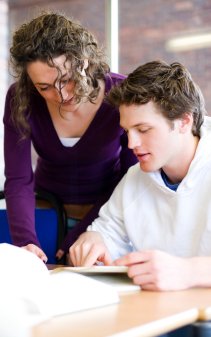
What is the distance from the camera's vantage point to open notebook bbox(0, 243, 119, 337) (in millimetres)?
798

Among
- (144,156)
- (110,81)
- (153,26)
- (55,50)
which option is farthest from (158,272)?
(153,26)

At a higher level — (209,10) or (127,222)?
(209,10)

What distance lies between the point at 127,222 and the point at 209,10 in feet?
6.46

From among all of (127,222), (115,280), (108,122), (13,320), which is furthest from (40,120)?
(13,320)

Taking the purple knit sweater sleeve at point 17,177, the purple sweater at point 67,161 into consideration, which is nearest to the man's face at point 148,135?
the purple sweater at point 67,161

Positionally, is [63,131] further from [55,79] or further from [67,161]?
[55,79]

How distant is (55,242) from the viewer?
6.76 feet

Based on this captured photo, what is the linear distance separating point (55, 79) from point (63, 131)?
1.09 feet

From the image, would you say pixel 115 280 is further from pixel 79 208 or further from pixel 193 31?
pixel 193 31

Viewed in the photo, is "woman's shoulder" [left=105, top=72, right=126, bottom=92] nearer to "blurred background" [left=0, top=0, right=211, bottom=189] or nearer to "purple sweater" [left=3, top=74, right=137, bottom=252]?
"purple sweater" [left=3, top=74, right=137, bottom=252]

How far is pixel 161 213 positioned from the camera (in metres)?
1.54

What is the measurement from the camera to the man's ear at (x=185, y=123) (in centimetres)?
151

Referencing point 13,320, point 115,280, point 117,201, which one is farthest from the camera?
point 117,201

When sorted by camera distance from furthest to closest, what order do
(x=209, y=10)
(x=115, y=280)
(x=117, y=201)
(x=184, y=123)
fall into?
(x=209, y=10) < (x=117, y=201) < (x=184, y=123) < (x=115, y=280)
